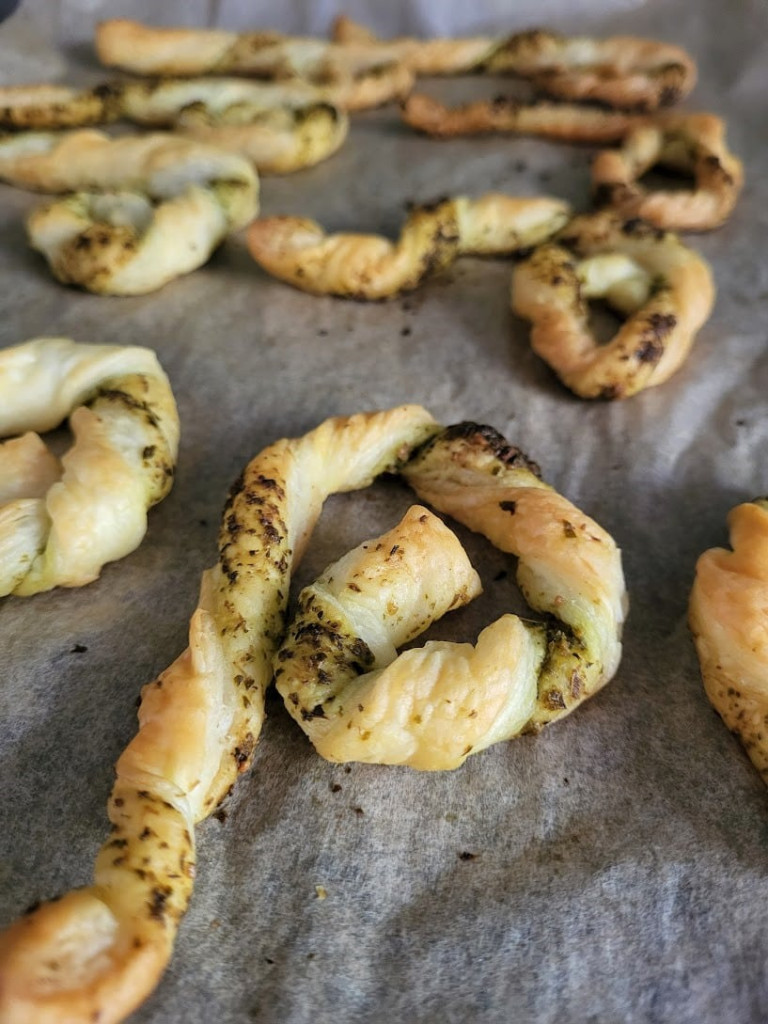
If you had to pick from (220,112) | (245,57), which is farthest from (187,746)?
(245,57)

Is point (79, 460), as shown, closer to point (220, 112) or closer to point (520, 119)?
point (220, 112)

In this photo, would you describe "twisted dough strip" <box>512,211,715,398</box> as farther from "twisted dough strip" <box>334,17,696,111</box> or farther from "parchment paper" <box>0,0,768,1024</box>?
"twisted dough strip" <box>334,17,696,111</box>

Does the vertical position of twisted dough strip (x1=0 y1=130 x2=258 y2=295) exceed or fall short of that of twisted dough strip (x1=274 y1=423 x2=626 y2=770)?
it exceeds it

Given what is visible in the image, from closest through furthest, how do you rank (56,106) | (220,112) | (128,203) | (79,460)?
1. (79,460)
2. (128,203)
3. (56,106)
4. (220,112)

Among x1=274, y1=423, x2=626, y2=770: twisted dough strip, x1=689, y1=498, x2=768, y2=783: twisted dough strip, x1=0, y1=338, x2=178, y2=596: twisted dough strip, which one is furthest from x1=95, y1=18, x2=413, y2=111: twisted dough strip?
x1=689, y1=498, x2=768, y2=783: twisted dough strip

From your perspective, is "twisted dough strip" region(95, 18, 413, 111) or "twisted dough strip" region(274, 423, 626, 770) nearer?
"twisted dough strip" region(274, 423, 626, 770)

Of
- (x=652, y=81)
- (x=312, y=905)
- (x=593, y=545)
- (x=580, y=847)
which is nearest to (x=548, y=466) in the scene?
(x=593, y=545)

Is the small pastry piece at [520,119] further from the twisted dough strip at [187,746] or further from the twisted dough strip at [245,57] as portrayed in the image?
the twisted dough strip at [187,746]
